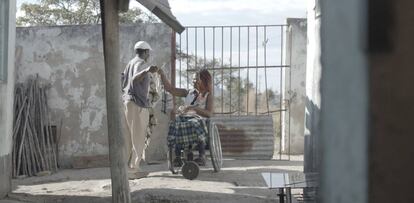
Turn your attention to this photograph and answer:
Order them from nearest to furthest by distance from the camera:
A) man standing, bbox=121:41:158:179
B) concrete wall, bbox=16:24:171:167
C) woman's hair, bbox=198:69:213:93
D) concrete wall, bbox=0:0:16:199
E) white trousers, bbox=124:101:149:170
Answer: concrete wall, bbox=0:0:16:199 < man standing, bbox=121:41:158:179 < white trousers, bbox=124:101:149:170 < woman's hair, bbox=198:69:213:93 < concrete wall, bbox=16:24:171:167

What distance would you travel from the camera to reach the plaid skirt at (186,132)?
8539 mm

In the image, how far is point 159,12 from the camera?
248 inches

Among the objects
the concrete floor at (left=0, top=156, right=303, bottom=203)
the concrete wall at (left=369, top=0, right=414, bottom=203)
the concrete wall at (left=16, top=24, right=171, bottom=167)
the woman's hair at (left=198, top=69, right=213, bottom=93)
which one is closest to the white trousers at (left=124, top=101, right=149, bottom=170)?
the concrete floor at (left=0, top=156, right=303, bottom=203)

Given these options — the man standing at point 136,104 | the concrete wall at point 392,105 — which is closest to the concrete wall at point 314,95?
the concrete wall at point 392,105

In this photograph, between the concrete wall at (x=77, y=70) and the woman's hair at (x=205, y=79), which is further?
the concrete wall at (x=77, y=70)

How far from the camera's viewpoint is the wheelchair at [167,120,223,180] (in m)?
8.48

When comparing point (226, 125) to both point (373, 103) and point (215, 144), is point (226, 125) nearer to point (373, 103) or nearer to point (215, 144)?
point (215, 144)

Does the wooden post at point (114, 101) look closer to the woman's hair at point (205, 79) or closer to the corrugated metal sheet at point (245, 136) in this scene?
the woman's hair at point (205, 79)

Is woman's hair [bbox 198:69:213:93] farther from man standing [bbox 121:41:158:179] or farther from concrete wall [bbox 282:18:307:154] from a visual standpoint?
concrete wall [bbox 282:18:307:154]

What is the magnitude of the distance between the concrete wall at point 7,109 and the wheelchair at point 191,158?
2.09 meters

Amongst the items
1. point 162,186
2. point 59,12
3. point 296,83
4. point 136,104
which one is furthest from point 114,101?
point 59,12

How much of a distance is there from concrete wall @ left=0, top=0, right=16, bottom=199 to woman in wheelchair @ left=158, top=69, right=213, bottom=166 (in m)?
1.90

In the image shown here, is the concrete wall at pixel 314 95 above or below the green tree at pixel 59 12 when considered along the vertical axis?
below

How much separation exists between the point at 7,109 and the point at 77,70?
3.52 m
